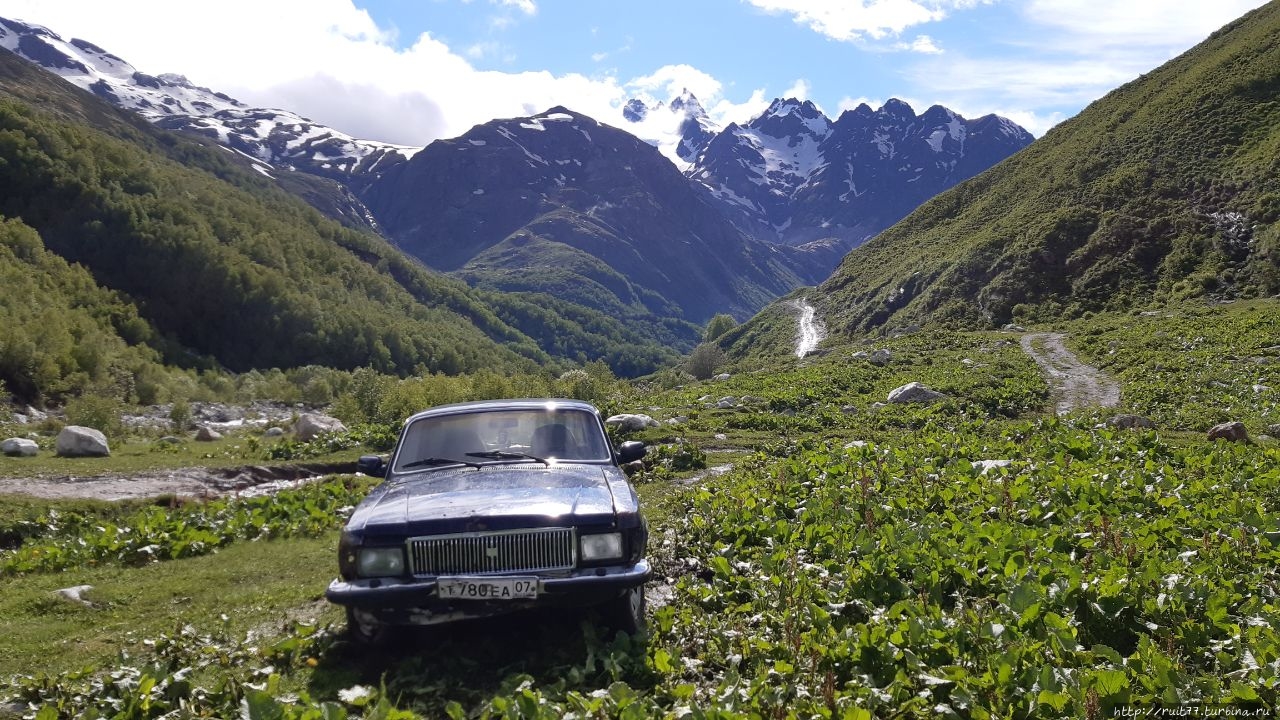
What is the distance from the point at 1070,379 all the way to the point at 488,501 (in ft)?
101

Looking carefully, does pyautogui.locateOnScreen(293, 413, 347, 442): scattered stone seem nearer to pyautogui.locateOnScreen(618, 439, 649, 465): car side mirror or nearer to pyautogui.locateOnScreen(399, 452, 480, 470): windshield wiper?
pyautogui.locateOnScreen(399, 452, 480, 470): windshield wiper

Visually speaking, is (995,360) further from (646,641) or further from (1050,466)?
(646,641)

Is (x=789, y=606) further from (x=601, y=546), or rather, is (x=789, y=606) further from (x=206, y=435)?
(x=206, y=435)

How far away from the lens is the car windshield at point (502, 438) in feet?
26.6

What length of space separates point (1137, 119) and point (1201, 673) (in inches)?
3375

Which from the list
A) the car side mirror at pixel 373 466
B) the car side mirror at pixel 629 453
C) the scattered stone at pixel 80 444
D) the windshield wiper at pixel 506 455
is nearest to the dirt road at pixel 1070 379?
the car side mirror at pixel 629 453

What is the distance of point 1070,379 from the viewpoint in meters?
30.9

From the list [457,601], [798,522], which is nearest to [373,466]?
[457,601]

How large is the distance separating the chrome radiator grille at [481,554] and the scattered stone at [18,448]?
21.4 meters

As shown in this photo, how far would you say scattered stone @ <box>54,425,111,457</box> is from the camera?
21.7m

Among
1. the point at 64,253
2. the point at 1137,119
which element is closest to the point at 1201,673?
the point at 1137,119

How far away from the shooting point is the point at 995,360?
1401 inches

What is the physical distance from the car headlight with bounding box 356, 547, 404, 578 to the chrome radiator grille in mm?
115

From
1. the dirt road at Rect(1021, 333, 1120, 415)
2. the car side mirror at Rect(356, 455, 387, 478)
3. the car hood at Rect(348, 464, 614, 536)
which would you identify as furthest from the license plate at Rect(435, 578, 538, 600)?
the dirt road at Rect(1021, 333, 1120, 415)
